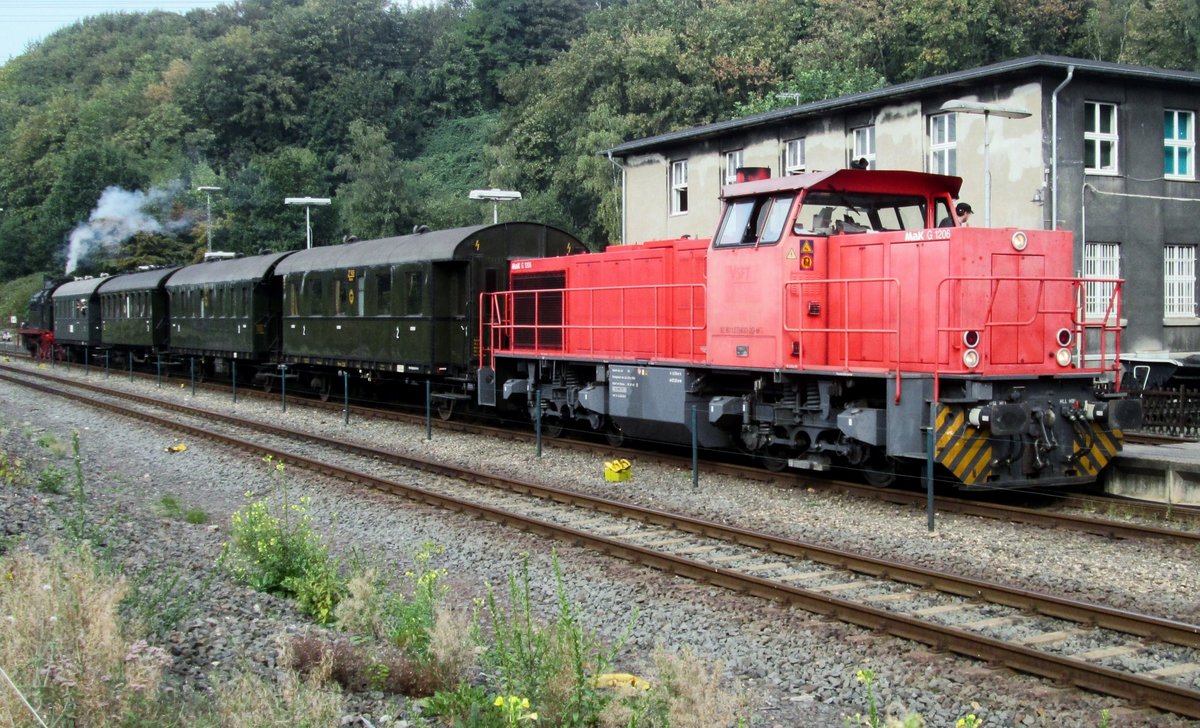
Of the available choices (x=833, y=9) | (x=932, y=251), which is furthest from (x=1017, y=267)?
(x=833, y=9)

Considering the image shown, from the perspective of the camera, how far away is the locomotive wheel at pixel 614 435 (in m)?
17.0

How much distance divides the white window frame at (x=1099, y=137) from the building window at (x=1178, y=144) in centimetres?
168

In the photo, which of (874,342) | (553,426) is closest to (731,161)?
(553,426)

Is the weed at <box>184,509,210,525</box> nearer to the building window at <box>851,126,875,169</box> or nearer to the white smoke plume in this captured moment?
the building window at <box>851,126,875,169</box>

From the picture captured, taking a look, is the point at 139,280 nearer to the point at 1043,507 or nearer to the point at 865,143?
the point at 865,143

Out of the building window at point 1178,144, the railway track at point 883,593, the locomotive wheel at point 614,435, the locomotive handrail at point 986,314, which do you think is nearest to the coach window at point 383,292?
the locomotive wheel at point 614,435

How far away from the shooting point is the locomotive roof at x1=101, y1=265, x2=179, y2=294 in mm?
35250

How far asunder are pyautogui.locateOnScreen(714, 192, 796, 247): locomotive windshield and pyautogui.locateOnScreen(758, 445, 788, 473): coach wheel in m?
2.92

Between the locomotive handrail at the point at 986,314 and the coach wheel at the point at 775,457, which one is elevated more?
the locomotive handrail at the point at 986,314

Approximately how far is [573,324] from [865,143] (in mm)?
13253

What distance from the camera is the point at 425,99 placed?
279 feet

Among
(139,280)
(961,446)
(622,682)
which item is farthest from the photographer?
(139,280)

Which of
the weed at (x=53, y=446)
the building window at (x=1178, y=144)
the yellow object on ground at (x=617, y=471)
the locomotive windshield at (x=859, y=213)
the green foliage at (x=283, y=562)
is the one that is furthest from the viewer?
the building window at (x=1178, y=144)

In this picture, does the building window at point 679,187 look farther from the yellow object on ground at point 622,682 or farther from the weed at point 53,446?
the yellow object on ground at point 622,682
